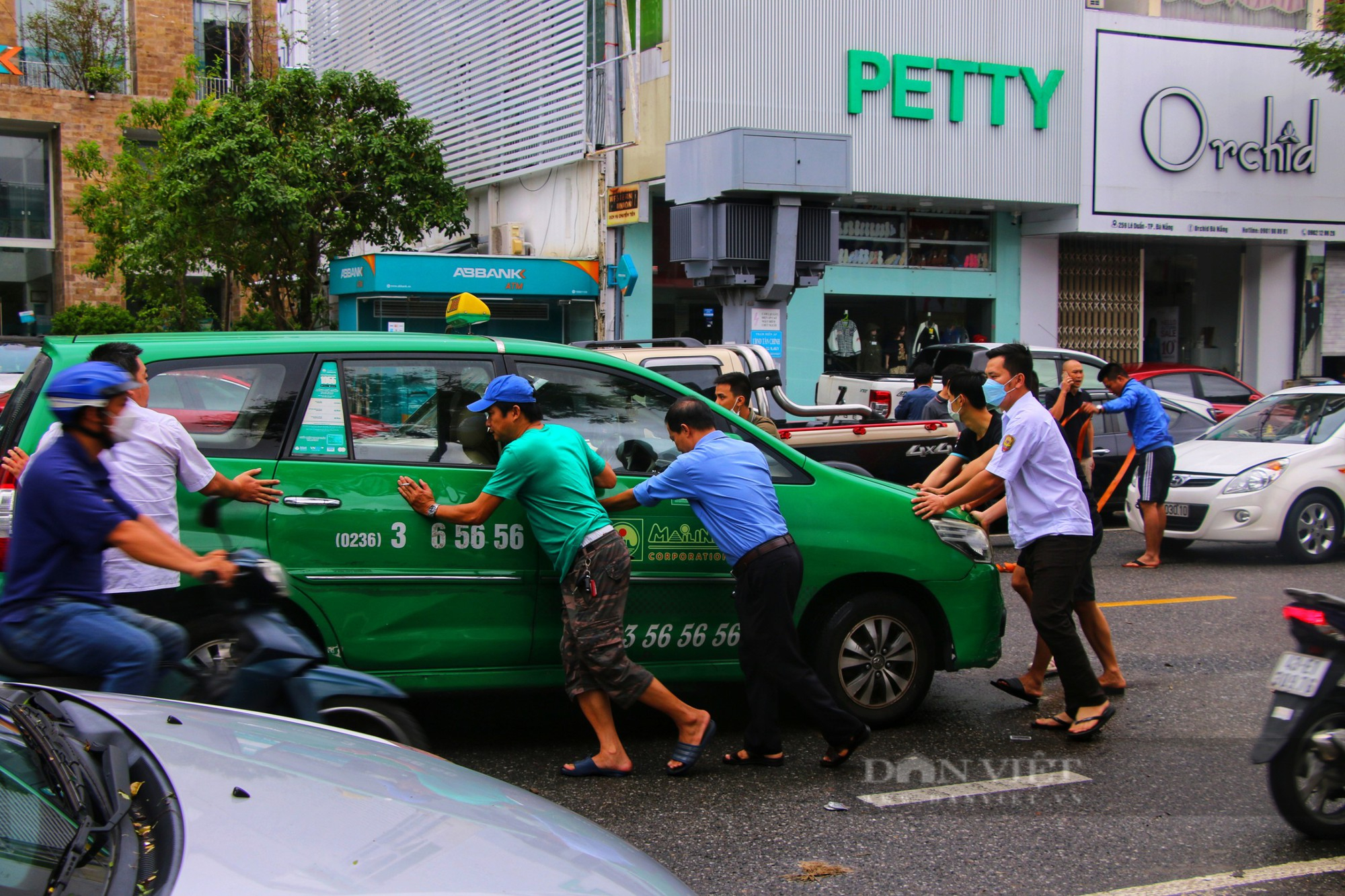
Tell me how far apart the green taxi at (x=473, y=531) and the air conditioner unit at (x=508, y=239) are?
17.7m

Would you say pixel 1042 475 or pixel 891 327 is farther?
pixel 891 327

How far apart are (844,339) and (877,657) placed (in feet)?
54.1

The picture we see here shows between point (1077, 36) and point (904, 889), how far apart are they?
2119 centimetres

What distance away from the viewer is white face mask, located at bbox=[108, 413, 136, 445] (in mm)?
4012

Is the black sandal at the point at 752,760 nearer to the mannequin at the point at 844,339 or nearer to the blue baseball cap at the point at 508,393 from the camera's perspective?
the blue baseball cap at the point at 508,393

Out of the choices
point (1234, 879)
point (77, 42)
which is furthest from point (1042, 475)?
point (77, 42)

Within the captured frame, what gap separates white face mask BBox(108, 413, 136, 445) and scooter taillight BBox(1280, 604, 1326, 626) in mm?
4211

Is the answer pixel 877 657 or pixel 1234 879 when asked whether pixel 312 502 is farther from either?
pixel 1234 879

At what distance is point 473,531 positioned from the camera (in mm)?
5184

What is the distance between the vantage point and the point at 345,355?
→ 5172mm

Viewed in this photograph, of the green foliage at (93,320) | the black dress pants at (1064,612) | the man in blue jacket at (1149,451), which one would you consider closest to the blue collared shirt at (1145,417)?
the man in blue jacket at (1149,451)

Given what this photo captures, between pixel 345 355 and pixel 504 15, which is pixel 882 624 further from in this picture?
pixel 504 15

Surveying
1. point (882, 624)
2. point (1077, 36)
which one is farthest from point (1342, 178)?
point (882, 624)

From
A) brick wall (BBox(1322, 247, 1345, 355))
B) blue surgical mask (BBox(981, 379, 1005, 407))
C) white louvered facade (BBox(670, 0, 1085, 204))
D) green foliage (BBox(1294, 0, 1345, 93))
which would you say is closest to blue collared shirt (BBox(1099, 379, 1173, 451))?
blue surgical mask (BBox(981, 379, 1005, 407))
